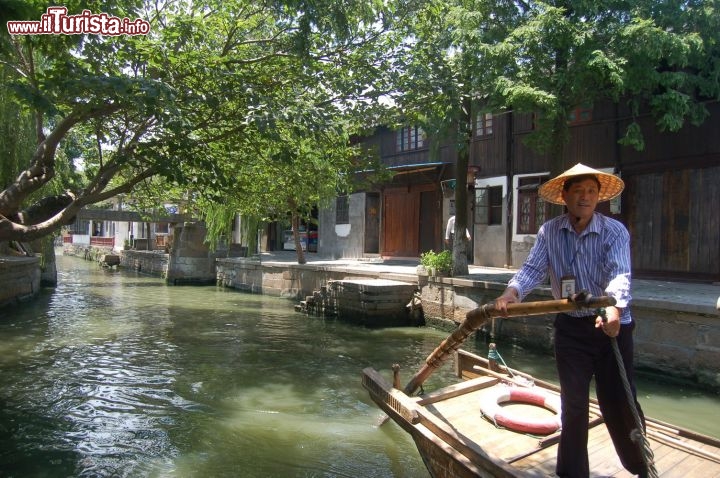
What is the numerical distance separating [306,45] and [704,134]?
357 inches

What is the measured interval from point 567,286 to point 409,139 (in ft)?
53.5

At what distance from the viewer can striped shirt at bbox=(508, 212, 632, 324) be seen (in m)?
2.71

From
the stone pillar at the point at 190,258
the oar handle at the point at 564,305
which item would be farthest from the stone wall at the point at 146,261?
the oar handle at the point at 564,305

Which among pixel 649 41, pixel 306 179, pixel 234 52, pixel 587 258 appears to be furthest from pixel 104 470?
pixel 649 41

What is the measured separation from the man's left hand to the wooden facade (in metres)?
9.12

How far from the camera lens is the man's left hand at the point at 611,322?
8.08 ft

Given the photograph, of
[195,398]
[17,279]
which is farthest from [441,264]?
[17,279]

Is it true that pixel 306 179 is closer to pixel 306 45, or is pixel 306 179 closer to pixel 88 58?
pixel 306 45

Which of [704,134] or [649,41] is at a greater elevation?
[649,41]

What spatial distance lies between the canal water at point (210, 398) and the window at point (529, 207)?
15.0ft

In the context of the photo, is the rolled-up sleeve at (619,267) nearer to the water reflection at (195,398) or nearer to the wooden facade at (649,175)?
the water reflection at (195,398)

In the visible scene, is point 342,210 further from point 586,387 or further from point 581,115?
point 586,387

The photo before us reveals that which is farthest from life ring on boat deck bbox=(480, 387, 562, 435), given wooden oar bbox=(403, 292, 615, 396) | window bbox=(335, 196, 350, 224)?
window bbox=(335, 196, 350, 224)

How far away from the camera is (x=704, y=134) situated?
37.1ft
